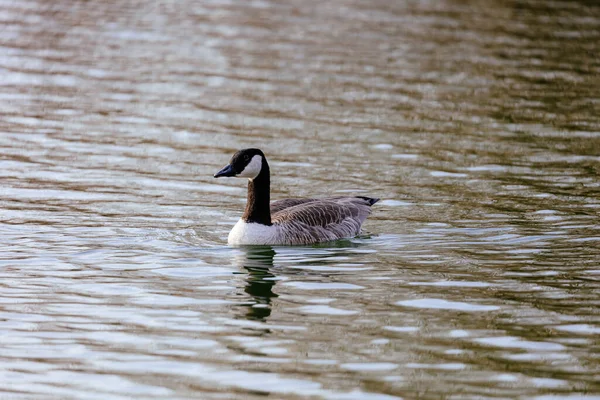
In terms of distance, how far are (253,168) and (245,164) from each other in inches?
6.8

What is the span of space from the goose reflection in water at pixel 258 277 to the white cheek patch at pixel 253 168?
102 cm

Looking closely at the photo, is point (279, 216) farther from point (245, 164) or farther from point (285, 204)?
point (245, 164)

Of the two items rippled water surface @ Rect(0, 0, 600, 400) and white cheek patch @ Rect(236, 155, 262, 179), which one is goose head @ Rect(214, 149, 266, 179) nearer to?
white cheek patch @ Rect(236, 155, 262, 179)

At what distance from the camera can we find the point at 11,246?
53.1 feet

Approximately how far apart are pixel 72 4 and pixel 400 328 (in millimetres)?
30563

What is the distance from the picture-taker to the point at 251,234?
16.5m

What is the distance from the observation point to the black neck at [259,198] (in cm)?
1677

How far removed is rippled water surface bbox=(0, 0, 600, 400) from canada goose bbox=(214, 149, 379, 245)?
21 centimetres

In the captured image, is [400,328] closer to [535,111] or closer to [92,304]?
[92,304]

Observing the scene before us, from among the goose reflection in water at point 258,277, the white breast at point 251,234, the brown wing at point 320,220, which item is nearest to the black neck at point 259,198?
the white breast at point 251,234

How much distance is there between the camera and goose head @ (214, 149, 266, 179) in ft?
53.7

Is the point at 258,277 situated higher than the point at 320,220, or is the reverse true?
the point at 320,220

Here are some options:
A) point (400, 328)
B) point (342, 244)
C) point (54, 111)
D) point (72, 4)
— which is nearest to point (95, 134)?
point (54, 111)

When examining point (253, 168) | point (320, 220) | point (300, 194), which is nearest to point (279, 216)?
point (320, 220)
